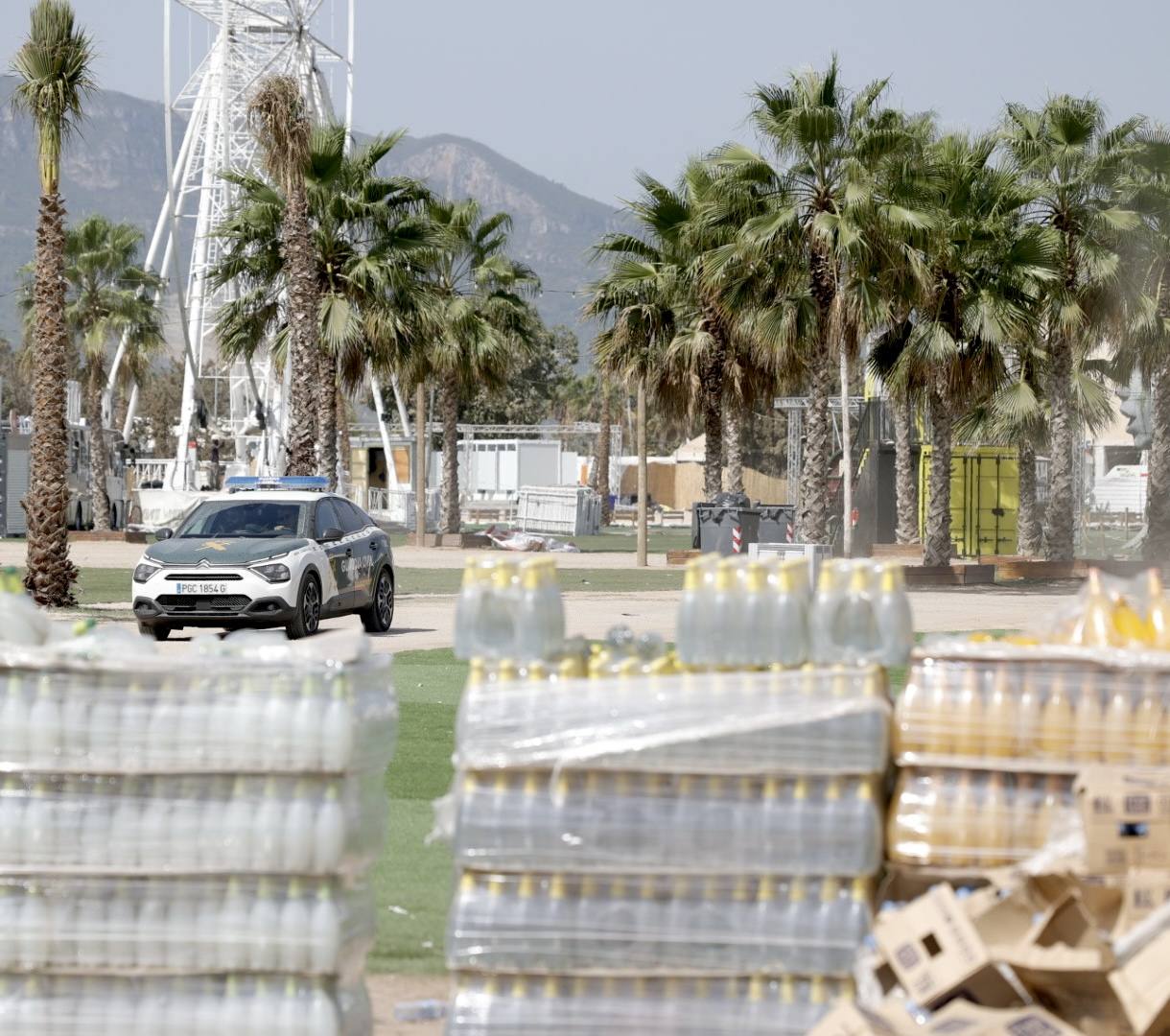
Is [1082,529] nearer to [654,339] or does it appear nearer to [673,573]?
[654,339]

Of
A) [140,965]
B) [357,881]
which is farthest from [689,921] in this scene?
[140,965]

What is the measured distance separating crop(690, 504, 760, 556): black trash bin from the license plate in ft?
66.1

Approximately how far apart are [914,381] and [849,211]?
14.4 feet

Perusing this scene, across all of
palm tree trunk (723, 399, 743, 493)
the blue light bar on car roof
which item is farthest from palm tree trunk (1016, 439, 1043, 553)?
the blue light bar on car roof

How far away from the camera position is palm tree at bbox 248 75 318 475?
30172 mm

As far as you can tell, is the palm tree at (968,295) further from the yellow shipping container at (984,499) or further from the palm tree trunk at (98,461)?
the palm tree trunk at (98,461)

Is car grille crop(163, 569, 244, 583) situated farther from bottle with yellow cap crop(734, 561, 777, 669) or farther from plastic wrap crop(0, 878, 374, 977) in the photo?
bottle with yellow cap crop(734, 561, 777, 669)

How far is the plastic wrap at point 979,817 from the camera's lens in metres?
5.30

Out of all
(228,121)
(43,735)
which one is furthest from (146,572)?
(228,121)

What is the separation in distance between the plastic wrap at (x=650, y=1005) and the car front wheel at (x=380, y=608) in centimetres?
1534

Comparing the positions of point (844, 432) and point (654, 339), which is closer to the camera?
point (844, 432)

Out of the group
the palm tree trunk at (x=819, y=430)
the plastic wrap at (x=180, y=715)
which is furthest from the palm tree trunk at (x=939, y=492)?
the plastic wrap at (x=180, y=715)

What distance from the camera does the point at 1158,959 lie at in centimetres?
472

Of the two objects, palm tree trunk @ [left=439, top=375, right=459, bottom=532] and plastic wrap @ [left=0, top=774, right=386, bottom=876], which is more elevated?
palm tree trunk @ [left=439, top=375, right=459, bottom=532]
